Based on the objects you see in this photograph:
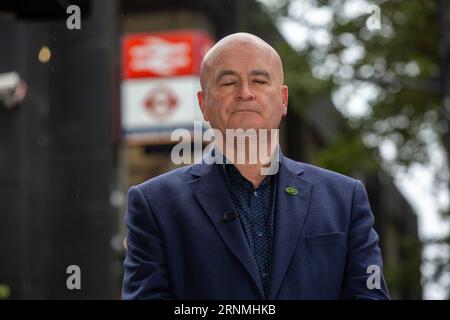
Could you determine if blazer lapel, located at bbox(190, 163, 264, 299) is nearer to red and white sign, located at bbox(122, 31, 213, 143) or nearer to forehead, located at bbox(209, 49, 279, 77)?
forehead, located at bbox(209, 49, 279, 77)

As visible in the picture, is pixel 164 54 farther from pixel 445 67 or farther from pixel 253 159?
pixel 253 159

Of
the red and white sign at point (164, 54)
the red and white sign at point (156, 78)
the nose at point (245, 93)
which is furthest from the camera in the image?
the red and white sign at point (164, 54)

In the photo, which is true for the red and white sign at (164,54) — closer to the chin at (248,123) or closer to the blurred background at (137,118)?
the blurred background at (137,118)

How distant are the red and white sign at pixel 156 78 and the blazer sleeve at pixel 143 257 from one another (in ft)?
41.6

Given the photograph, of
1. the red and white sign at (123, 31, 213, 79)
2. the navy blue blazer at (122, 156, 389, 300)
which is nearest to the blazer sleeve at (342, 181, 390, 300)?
the navy blue blazer at (122, 156, 389, 300)

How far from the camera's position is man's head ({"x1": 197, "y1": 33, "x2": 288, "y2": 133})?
7.91ft

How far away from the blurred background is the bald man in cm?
1090

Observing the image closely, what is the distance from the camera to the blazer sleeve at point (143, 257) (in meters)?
2.43

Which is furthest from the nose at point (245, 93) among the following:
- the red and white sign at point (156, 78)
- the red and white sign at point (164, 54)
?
the red and white sign at point (164, 54)

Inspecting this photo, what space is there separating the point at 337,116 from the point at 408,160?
136 centimetres

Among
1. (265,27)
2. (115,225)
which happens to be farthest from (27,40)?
(265,27)

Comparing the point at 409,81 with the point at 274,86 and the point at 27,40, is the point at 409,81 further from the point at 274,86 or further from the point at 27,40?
the point at 274,86

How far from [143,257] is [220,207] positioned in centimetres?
25

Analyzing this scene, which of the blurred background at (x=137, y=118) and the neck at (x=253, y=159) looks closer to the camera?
the neck at (x=253, y=159)
